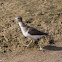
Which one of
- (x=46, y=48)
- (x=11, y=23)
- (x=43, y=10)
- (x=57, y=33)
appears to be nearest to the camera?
(x=46, y=48)

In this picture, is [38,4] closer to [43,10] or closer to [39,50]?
[43,10]

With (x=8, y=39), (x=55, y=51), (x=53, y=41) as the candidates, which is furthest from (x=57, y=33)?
(x=8, y=39)

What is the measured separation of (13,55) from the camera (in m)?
9.10

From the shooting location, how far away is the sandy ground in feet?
29.7

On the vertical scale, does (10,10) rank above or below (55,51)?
above

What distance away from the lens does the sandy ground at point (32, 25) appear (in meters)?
9.04

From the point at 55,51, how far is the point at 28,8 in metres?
3.99

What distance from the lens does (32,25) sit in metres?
11.2

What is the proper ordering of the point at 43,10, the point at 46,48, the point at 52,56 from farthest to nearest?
1. the point at 43,10
2. the point at 46,48
3. the point at 52,56

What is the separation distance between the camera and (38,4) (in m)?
13.1

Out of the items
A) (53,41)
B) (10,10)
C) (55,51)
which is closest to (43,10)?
(10,10)

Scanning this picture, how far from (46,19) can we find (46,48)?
7.97ft

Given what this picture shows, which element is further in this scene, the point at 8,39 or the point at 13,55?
the point at 8,39

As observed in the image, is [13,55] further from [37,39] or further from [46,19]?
[46,19]
